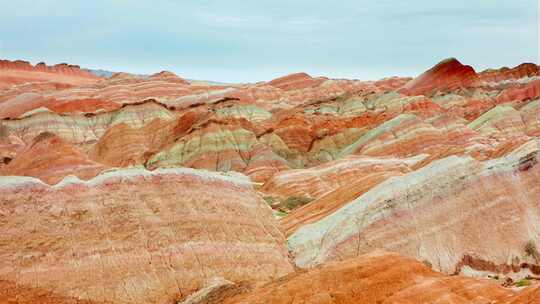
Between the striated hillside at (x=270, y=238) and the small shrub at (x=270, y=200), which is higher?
the striated hillside at (x=270, y=238)

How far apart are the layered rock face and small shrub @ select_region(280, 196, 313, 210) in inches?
1077

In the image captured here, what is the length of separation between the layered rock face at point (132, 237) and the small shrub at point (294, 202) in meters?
27.3

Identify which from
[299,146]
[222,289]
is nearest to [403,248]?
[222,289]

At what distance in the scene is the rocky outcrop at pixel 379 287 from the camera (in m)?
27.8

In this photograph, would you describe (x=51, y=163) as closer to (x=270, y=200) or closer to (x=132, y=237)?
(x=270, y=200)

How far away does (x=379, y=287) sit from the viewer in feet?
94.9

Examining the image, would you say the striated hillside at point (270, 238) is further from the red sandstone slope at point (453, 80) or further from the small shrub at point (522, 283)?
the red sandstone slope at point (453, 80)

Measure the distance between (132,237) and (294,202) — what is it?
37498mm

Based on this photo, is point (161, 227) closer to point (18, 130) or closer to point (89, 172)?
point (89, 172)

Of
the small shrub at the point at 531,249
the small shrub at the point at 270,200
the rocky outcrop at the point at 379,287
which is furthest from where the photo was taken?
the small shrub at the point at 270,200

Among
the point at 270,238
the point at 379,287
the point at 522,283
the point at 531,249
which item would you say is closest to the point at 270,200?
the point at 270,238

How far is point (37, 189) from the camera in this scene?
38.4 m

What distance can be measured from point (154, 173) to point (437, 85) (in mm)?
165406

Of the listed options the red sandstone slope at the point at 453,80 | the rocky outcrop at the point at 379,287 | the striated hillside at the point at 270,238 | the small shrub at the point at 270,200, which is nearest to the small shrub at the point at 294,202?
the small shrub at the point at 270,200
